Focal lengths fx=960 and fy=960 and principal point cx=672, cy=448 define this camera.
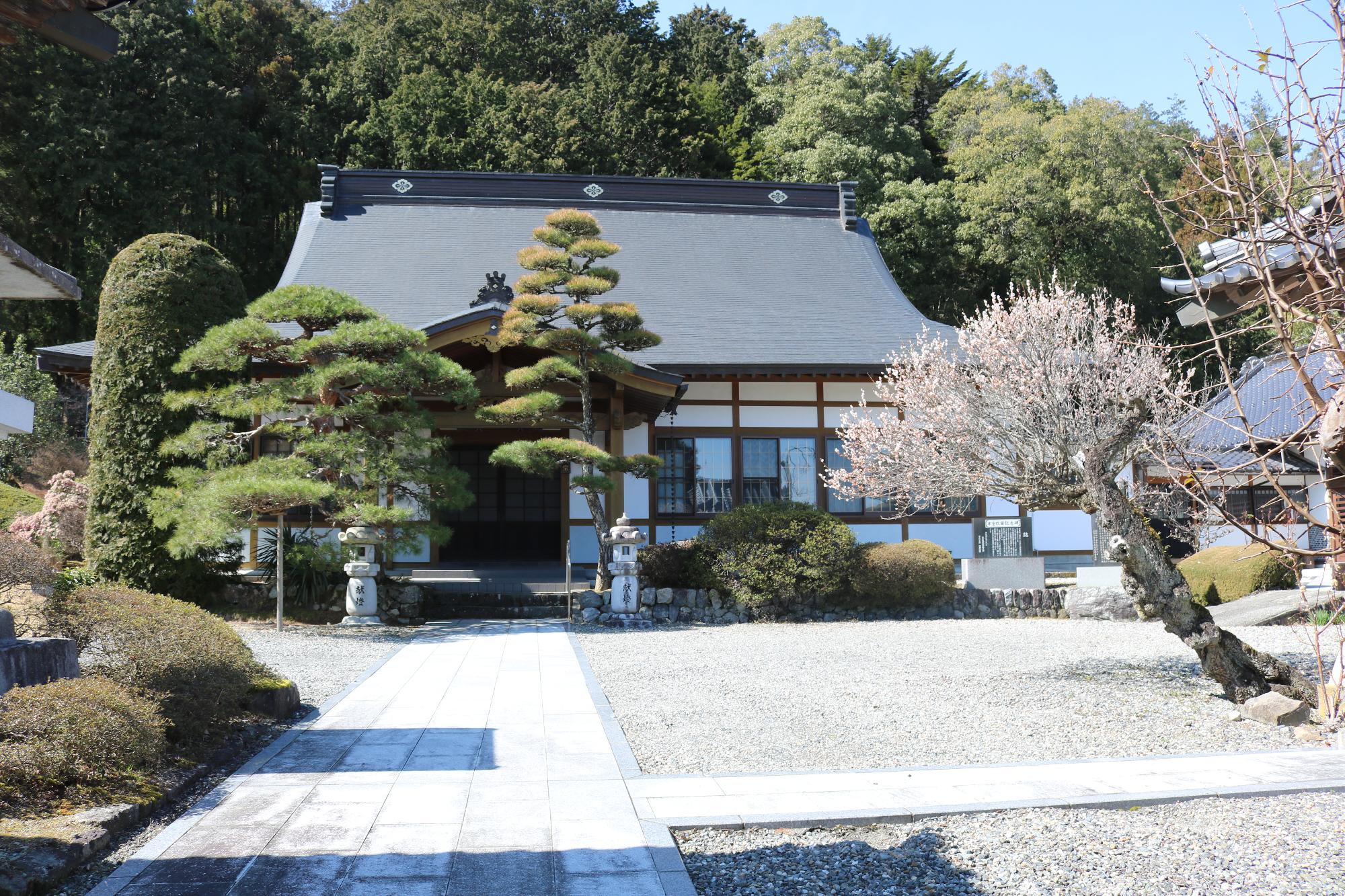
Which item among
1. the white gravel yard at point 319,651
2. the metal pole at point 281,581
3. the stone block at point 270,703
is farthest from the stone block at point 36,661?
the metal pole at point 281,581

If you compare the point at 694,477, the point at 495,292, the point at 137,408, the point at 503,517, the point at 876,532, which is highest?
the point at 495,292

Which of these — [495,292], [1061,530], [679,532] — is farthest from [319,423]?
[1061,530]

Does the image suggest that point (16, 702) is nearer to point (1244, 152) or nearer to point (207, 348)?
point (1244, 152)

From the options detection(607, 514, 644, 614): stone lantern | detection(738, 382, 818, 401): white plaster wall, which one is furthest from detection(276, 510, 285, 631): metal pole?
detection(738, 382, 818, 401): white plaster wall

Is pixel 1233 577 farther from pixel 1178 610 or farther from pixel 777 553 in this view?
pixel 1178 610

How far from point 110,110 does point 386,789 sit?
78.6ft

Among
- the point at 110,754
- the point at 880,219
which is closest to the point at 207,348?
the point at 110,754

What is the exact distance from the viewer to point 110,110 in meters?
23.1

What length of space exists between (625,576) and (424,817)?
802 cm

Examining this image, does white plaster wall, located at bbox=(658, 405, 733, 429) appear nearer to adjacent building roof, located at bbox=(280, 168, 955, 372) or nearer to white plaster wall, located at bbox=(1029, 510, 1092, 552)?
adjacent building roof, located at bbox=(280, 168, 955, 372)

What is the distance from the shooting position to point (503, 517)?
1706 centimetres

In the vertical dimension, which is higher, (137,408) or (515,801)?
(137,408)

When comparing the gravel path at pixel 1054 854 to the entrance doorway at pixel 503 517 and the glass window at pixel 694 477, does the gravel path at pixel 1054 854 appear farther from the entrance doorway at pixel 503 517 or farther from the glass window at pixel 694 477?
the entrance doorway at pixel 503 517

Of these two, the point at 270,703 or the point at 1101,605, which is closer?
the point at 270,703
